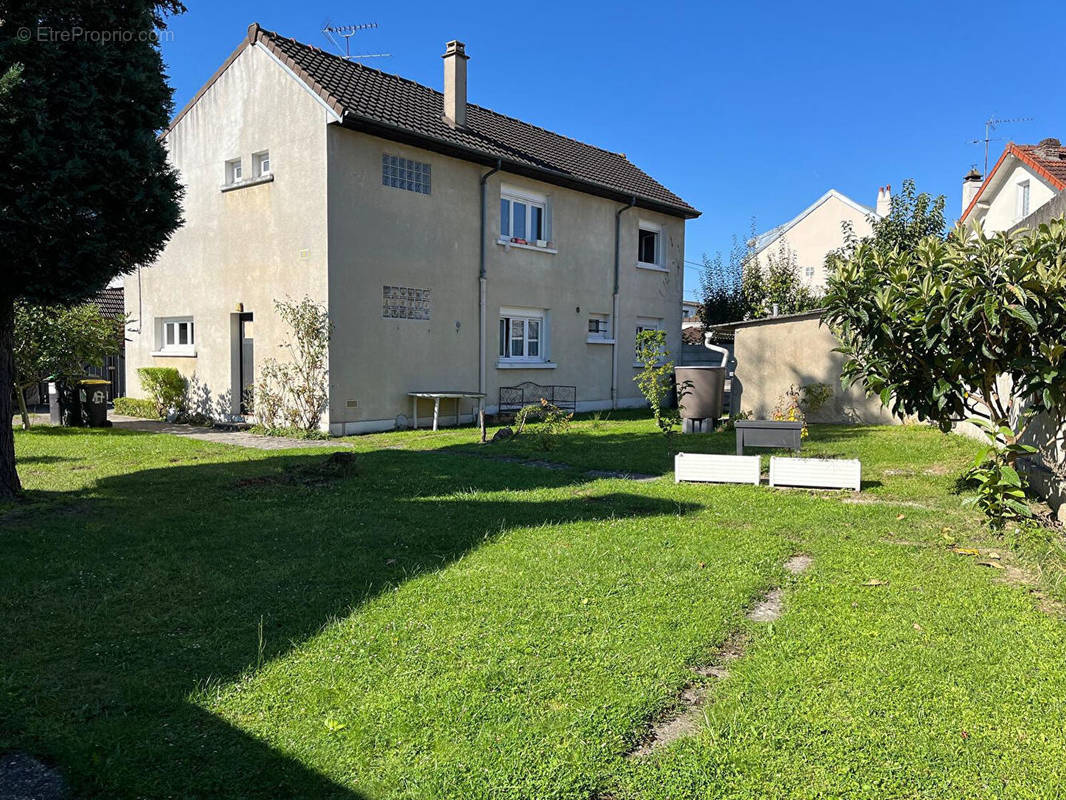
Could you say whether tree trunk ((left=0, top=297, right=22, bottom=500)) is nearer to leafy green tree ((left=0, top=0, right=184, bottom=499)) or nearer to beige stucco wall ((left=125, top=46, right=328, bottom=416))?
leafy green tree ((left=0, top=0, right=184, bottom=499))

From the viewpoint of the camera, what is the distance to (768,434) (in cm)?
1007

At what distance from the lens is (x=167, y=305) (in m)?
17.6

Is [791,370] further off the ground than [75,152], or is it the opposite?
[75,152]

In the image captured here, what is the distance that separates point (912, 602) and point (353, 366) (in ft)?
37.4

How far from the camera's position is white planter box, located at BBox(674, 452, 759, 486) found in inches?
348

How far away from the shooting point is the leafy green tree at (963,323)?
588 centimetres

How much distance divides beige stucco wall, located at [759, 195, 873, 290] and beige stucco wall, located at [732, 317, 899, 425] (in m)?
23.6

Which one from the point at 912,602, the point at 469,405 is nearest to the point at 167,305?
the point at 469,405

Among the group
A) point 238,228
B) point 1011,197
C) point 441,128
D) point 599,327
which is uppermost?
point 1011,197

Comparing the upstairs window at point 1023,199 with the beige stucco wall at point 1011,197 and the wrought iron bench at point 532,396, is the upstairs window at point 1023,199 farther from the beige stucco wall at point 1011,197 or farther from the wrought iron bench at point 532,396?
the wrought iron bench at point 532,396

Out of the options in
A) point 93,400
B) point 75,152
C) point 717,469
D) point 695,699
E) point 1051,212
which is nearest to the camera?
point 695,699

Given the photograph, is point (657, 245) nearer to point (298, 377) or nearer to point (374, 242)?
point (374, 242)

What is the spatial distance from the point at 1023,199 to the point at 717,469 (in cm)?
Answer: 2238

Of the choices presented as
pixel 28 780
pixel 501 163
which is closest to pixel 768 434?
pixel 28 780
